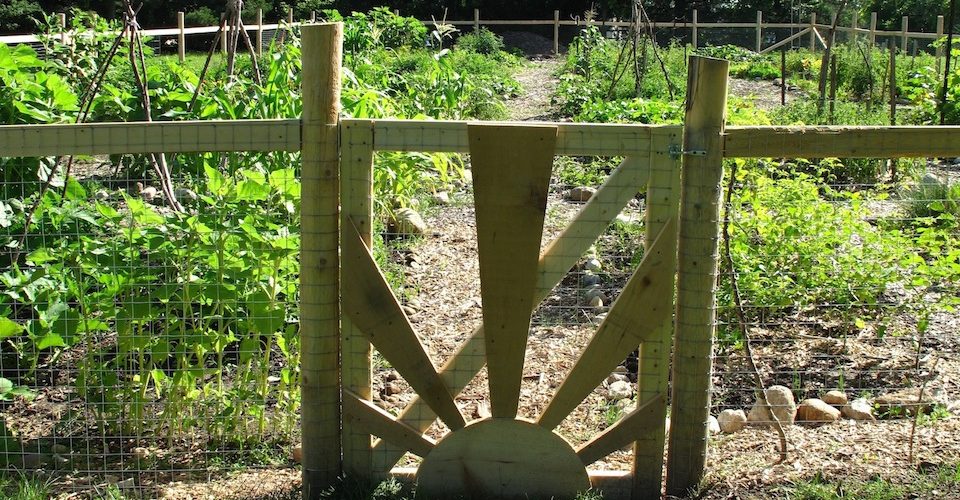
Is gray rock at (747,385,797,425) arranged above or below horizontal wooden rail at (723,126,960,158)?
below

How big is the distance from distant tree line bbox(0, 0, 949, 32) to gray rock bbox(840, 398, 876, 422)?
36187 mm

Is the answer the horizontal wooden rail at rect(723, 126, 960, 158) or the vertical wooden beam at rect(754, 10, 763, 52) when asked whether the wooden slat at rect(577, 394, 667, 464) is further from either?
the vertical wooden beam at rect(754, 10, 763, 52)

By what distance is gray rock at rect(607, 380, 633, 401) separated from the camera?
5.31m

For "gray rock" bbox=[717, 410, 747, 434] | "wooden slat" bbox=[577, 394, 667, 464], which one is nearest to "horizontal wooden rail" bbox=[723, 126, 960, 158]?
"wooden slat" bbox=[577, 394, 667, 464]

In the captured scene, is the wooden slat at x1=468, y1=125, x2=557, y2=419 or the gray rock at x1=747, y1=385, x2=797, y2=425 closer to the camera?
the wooden slat at x1=468, y1=125, x2=557, y2=419

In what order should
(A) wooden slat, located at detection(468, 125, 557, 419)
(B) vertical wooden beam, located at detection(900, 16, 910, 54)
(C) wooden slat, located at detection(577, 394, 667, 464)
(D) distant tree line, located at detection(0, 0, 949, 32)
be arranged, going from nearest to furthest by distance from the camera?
1. (A) wooden slat, located at detection(468, 125, 557, 419)
2. (C) wooden slat, located at detection(577, 394, 667, 464)
3. (B) vertical wooden beam, located at detection(900, 16, 910, 54)
4. (D) distant tree line, located at detection(0, 0, 949, 32)

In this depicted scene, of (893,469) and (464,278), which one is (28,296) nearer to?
(464,278)

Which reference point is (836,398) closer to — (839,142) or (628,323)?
(839,142)

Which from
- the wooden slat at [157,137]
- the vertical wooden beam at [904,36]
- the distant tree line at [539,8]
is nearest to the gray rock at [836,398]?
the wooden slat at [157,137]

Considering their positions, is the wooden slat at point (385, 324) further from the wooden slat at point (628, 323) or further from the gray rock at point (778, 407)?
the gray rock at point (778, 407)

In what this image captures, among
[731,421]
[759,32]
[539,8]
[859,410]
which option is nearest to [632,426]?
[731,421]

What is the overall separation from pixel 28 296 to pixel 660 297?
2921mm

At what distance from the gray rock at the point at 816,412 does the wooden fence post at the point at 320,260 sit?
2438 mm

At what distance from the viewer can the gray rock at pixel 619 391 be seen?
17.4ft
